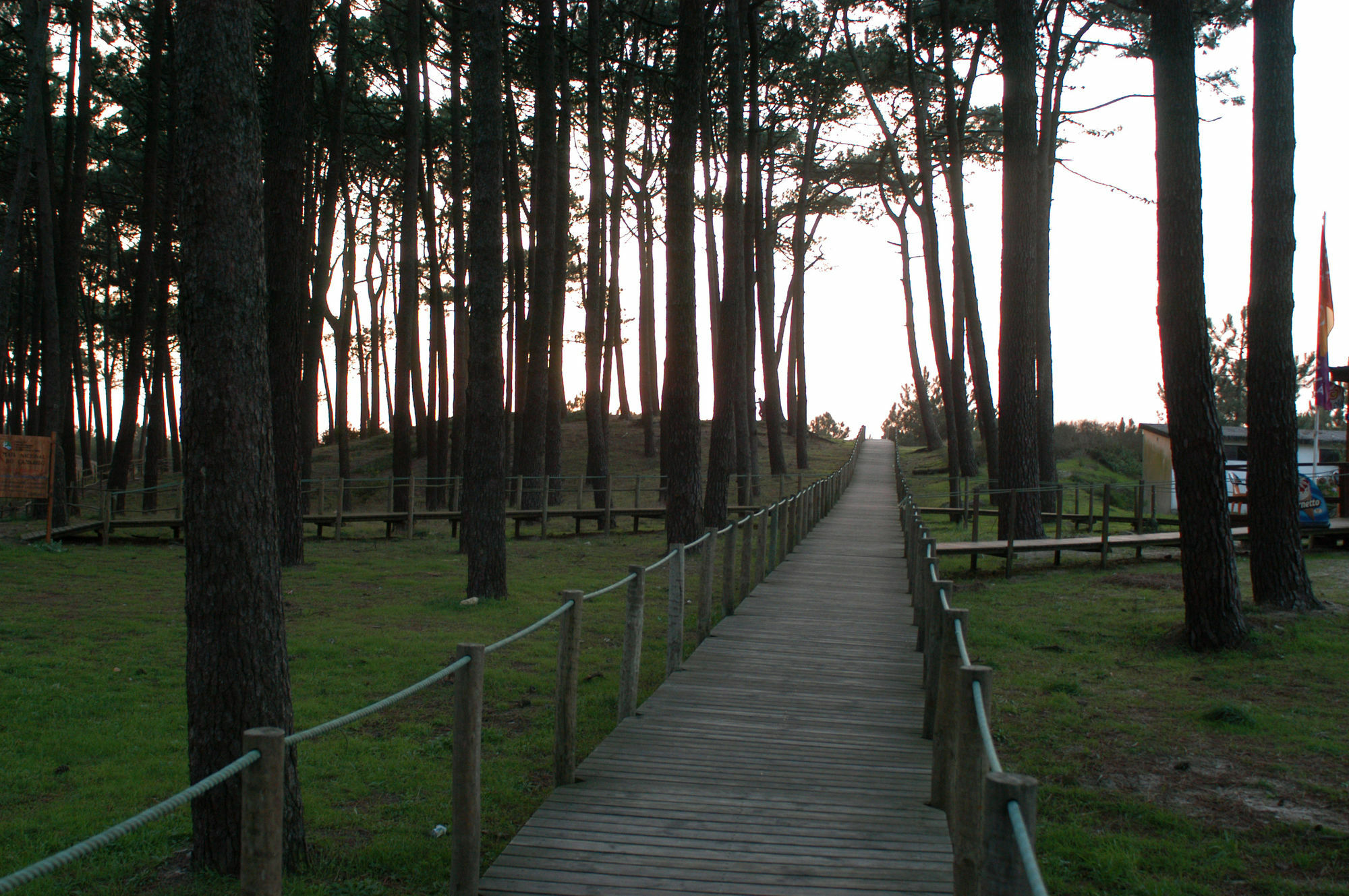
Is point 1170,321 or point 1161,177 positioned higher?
point 1161,177

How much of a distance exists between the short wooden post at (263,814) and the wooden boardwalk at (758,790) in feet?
3.83

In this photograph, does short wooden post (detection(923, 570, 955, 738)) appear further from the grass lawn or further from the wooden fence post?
the wooden fence post

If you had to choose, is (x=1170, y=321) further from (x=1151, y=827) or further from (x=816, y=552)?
(x=816, y=552)

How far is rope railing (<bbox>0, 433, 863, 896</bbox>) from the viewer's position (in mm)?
2902

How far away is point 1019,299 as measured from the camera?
17422mm

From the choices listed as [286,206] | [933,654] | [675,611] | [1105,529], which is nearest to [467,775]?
[933,654]

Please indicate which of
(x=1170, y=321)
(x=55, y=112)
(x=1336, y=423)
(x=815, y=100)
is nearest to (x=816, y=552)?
(x=1170, y=321)

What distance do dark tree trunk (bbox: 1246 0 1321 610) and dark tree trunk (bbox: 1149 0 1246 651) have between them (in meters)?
1.49

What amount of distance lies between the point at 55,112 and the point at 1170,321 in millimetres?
32685

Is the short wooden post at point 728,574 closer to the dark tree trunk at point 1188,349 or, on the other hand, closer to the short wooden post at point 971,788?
the dark tree trunk at point 1188,349

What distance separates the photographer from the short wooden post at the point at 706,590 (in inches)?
383

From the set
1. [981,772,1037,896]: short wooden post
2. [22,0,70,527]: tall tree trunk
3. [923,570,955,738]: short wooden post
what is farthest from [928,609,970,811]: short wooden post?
[22,0,70,527]: tall tree trunk

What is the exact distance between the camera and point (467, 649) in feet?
14.2

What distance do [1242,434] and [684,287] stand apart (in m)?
20.8
